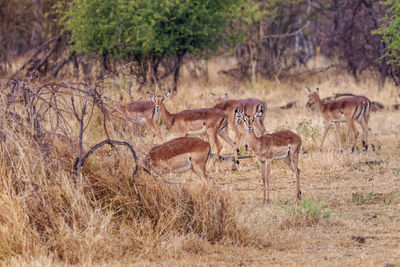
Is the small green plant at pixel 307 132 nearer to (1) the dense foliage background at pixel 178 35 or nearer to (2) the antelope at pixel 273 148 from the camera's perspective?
(1) the dense foliage background at pixel 178 35

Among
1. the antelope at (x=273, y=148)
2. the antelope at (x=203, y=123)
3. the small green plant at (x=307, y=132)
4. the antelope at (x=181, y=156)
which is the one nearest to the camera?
the antelope at (x=181, y=156)

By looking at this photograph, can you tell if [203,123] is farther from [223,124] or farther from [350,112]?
[350,112]

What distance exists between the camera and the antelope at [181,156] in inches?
281

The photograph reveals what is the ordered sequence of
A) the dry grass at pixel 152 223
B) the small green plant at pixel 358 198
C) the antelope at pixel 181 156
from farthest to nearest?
the small green plant at pixel 358 198 < the antelope at pixel 181 156 < the dry grass at pixel 152 223

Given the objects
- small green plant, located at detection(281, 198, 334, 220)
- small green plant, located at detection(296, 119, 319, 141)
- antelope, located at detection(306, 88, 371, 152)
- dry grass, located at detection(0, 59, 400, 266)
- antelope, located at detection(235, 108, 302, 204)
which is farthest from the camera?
antelope, located at detection(306, 88, 371, 152)

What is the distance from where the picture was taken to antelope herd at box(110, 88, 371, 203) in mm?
7180

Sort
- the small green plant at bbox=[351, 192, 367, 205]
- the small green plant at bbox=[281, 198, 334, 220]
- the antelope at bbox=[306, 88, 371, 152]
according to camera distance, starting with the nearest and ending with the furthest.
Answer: the small green plant at bbox=[281, 198, 334, 220]
the small green plant at bbox=[351, 192, 367, 205]
the antelope at bbox=[306, 88, 371, 152]

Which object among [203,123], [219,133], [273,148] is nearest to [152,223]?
[273,148]

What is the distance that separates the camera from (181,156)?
7.17 m

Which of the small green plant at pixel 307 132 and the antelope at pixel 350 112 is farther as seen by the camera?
the antelope at pixel 350 112

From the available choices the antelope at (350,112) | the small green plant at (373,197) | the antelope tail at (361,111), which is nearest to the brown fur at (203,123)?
the antelope at (350,112)

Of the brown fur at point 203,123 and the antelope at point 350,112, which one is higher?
the brown fur at point 203,123

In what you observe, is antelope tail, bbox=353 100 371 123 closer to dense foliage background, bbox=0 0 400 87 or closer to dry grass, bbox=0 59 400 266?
dense foliage background, bbox=0 0 400 87

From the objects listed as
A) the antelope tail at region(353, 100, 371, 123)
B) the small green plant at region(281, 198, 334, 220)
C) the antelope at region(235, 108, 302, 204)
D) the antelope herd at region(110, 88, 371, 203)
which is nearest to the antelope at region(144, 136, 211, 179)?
the antelope herd at region(110, 88, 371, 203)
